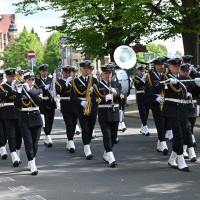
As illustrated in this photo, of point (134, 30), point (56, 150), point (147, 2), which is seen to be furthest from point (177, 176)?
point (134, 30)

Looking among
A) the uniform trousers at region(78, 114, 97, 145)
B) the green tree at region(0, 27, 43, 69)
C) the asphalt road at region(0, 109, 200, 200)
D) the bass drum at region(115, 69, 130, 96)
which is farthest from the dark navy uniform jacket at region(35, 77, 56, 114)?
the green tree at region(0, 27, 43, 69)

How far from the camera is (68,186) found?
25.5 feet

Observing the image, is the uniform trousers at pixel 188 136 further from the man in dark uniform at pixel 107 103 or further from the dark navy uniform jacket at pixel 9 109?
the dark navy uniform jacket at pixel 9 109

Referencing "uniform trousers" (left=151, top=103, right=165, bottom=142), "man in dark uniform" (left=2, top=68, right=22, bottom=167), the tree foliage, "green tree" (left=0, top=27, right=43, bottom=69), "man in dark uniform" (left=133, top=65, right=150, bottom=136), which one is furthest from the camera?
"green tree" (left=0, top=27, right=43, bottom=69)

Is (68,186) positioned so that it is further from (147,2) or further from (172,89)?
(147,2)

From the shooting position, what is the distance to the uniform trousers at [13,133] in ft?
33.1

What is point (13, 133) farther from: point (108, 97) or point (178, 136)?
point (178, 136)

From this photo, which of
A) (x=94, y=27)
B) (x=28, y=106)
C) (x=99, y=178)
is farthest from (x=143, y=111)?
(x=94, y=27)

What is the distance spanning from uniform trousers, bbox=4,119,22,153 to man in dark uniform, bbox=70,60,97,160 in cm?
133

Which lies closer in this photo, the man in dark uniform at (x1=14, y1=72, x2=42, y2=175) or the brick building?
the man in dark uniform at (x1=14, y1=72, x2=42, y2=175)

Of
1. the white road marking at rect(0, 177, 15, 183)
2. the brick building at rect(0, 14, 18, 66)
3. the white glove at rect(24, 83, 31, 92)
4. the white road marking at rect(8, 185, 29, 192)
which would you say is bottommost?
the white road marking at rect(0, 177, 15, 183)

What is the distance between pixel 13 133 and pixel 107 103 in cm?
208

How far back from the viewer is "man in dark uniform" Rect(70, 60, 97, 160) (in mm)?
10359

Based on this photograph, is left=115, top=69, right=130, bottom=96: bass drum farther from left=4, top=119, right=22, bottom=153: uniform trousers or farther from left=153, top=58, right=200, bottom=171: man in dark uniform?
left=153, top=58, right=200, bottom=171: man in dark uniform
